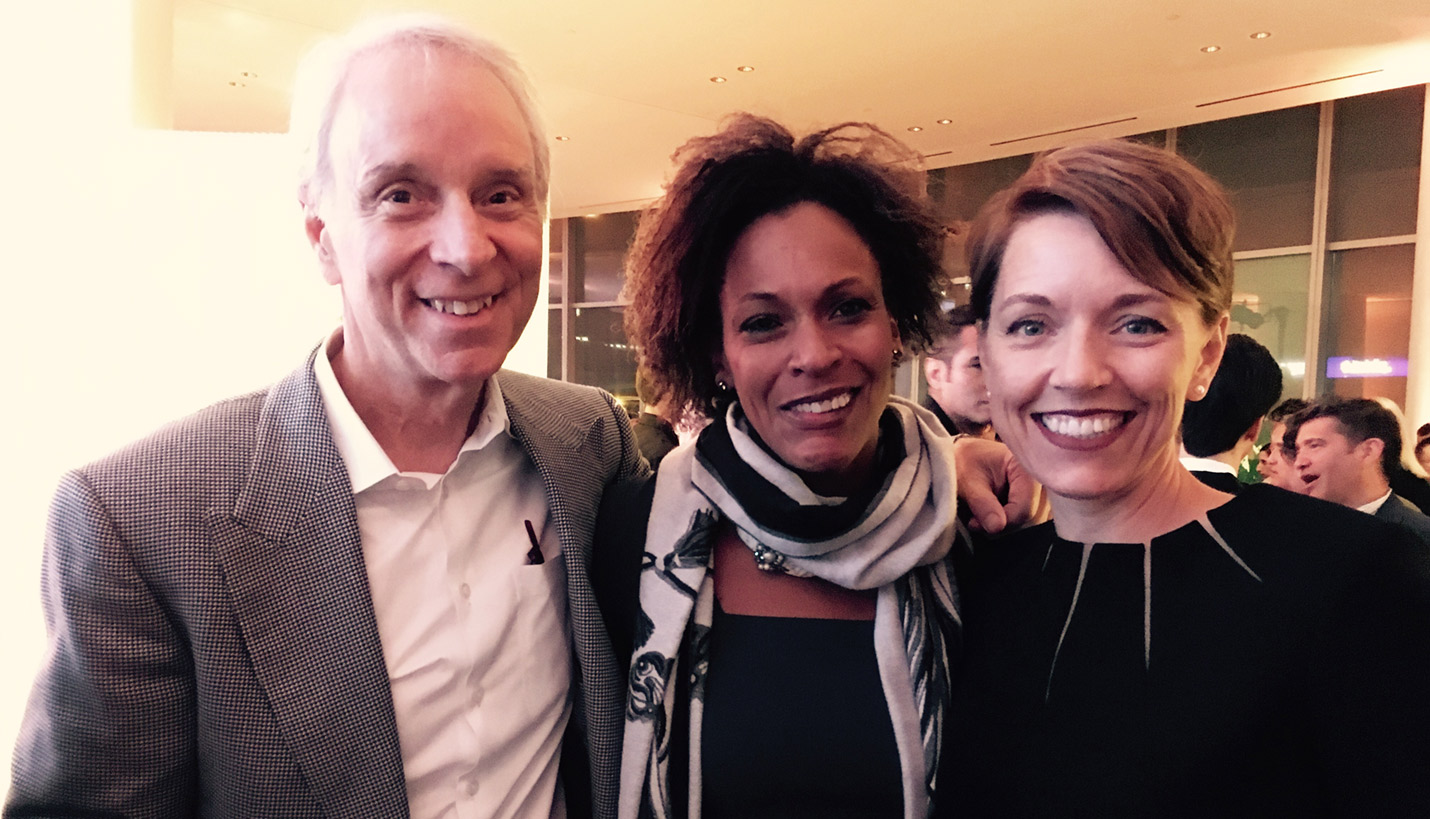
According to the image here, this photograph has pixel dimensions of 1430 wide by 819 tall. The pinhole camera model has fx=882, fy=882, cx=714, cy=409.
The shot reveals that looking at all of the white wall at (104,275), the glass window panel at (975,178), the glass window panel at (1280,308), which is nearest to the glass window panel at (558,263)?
the glass window panel at (975,178)

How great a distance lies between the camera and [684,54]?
6324 mm

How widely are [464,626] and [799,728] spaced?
1.80ft

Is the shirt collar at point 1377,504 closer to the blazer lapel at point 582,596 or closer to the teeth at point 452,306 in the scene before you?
the blazer lapel at point 582,596

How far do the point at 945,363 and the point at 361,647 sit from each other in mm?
2832

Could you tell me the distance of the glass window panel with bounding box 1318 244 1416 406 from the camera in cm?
693

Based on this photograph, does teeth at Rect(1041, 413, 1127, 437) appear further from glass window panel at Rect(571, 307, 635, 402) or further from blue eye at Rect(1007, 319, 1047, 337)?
glass window panel at Rect(571, 307, 635, 402)

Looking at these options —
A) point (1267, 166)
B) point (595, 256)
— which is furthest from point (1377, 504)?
point (595, 256)

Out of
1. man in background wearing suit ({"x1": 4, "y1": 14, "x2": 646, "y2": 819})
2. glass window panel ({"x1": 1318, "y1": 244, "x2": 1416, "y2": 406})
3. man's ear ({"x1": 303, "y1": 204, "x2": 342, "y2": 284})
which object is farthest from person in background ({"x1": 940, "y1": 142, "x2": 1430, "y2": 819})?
glass window panel ({"x1": 1318, "y1": 244, "x2": 1416, "y2": 406})

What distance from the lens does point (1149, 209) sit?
3.64 feet

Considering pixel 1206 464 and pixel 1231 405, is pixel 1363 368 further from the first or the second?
pixel 1206 464

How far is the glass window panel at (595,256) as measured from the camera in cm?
1220

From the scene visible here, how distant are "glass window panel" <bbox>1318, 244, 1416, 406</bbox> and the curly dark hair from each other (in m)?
6.89

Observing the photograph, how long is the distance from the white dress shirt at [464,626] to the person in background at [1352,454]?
11.7 feet

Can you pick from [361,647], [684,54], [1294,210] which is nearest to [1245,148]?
[1294,210]
